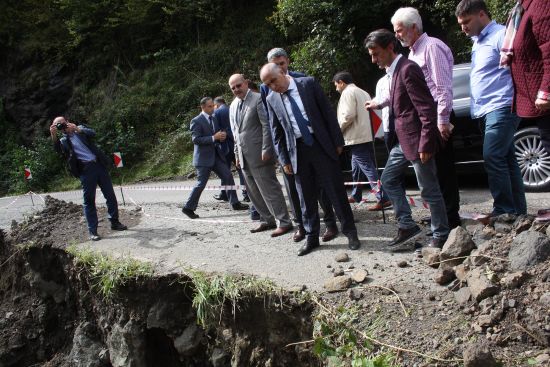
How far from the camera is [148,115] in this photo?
18.8 m

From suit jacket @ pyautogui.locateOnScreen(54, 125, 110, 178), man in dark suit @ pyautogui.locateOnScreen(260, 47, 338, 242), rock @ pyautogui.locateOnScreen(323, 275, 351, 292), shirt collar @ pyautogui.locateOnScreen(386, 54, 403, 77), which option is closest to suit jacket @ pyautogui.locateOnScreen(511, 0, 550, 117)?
shirt collar @ pyautogui.locateOnScreen(386, 54, 403, 77)

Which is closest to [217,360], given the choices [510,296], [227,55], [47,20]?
[510,296]

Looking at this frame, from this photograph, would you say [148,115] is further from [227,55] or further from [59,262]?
[59,262]

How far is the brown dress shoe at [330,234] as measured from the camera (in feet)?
17.1

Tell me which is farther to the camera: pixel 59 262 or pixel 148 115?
pixel 148 115

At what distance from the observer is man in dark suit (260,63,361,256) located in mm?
4812

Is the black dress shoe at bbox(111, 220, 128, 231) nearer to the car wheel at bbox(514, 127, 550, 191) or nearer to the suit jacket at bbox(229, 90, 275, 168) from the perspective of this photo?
the suit jacket at bbox(229, 90, 275, 168)

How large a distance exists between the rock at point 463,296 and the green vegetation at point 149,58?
10234mm

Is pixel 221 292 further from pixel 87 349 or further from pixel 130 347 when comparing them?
pixel 87 349

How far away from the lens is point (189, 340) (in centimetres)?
456

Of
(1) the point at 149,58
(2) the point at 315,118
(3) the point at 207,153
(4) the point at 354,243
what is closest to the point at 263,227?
(4) the point at 354,243

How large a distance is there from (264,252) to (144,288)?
1301 mm

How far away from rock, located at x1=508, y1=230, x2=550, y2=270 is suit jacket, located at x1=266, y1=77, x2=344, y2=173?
6.42 ft

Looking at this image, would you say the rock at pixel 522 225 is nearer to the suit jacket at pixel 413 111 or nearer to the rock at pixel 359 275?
the suit jacket at pixel 413 111
